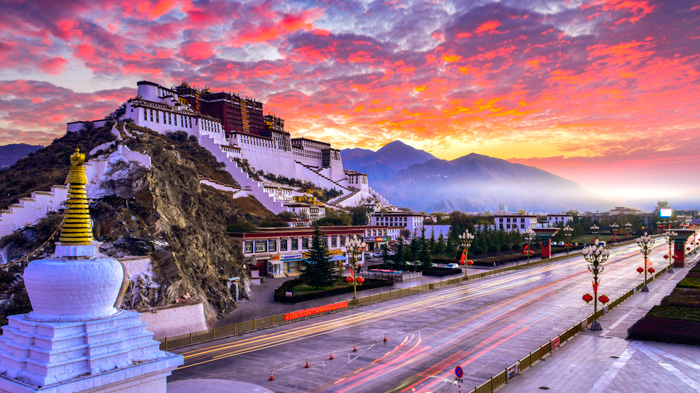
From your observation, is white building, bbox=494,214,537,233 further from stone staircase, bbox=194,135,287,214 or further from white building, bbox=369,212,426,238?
stone staircase, bbox=194,135,287,214

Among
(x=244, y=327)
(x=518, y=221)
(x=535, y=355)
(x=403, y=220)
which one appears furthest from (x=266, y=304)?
(x=518, y=221)

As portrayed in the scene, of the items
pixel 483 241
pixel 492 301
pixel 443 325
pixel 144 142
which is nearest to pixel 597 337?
pixel 443 325

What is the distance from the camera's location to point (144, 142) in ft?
149

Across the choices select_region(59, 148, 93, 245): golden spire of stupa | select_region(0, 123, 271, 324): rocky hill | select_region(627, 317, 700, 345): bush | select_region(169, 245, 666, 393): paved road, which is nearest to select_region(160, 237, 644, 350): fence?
select_region(169, 245, 666, 393): paved road

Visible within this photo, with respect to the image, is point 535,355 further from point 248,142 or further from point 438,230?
point 248,142

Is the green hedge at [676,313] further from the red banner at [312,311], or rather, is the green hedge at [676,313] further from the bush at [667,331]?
the red banner at [312,311]

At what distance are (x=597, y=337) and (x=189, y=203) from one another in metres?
34.6

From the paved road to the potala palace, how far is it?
57.1m

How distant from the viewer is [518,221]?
129 meters

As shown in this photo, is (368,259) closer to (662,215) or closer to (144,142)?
(144,142)

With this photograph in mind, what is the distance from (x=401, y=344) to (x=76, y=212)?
18.9 meters

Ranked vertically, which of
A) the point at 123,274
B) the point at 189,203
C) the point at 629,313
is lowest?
the point at 629,313

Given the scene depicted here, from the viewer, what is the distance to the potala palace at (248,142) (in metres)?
96.1

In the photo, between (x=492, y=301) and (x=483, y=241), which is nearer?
(x=492, y=301)
